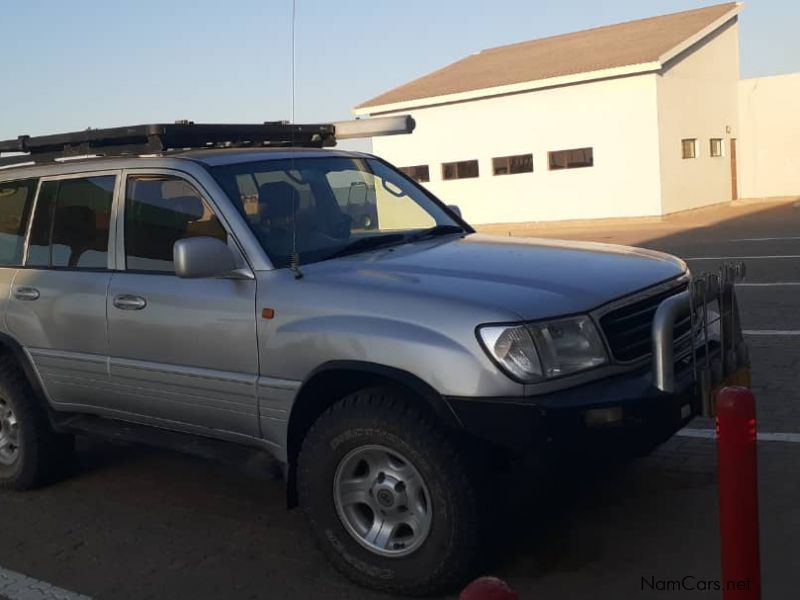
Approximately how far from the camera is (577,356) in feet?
12.5

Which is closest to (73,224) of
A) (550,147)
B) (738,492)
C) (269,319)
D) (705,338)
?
(269,319)

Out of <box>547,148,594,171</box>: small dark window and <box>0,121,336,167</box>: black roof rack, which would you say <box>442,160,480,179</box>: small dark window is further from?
<box>0,121,336,167</box>: black roof rack

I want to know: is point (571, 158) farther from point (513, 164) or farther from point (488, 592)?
point (488, 592)

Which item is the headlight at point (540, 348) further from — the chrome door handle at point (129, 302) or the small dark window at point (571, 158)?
the small dark window at point (571, 158)

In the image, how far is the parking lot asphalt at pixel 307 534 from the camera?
13.3 feet

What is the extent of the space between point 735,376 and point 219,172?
2.63 meters

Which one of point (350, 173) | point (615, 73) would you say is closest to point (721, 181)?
point (615, 73)

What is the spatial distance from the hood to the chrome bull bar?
0.27 metres

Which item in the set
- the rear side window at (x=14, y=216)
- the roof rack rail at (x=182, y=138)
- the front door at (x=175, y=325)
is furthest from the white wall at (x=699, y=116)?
the front door at (x=175, y=325)

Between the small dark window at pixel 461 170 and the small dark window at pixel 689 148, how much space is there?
619 centimetres

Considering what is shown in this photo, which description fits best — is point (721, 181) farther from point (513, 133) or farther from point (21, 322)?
point (21, 322)

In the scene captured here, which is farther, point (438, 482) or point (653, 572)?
point (653, 572)

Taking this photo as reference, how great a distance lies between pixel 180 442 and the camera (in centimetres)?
482

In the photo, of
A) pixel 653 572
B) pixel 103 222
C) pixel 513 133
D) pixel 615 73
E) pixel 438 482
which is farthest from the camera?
pixel 513 133
